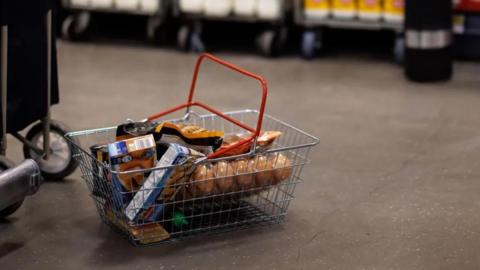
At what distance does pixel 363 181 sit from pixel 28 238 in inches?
49.5

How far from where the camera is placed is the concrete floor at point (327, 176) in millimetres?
2479

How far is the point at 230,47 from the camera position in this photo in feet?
18.6

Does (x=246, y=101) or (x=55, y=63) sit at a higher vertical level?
(x=55, y=63)

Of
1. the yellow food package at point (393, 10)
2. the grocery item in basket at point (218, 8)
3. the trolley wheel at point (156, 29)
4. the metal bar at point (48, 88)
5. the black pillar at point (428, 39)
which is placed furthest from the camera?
the trolley wheel at point (156, 29)

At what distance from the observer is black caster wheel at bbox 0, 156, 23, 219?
265cm

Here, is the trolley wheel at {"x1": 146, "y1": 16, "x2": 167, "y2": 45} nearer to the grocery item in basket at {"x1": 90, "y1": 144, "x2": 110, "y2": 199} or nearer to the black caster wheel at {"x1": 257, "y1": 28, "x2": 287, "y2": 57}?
the black caster wheel at {"x1": 257, "y1": 28, "x2": 287, "y2": 57}

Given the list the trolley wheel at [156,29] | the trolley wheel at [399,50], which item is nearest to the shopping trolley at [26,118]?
the trolley wheel at [156,29]

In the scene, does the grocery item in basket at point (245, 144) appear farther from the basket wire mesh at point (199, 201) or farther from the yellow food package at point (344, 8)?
the yellow food package at point (344, 8)

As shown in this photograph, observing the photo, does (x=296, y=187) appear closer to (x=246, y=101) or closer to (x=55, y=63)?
(x=55, y=63)

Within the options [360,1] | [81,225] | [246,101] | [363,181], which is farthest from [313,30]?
[81,225]

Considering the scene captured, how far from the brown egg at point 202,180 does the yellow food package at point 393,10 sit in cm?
285

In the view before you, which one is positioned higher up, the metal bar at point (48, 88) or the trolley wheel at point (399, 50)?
the metal bar at point (48, 88)

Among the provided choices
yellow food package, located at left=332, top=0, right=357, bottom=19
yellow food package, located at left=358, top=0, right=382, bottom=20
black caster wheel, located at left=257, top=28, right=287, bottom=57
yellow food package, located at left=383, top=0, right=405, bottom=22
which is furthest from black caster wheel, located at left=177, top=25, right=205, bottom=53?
yellow food package, located at left=383, top=0, right=405, bottom=22

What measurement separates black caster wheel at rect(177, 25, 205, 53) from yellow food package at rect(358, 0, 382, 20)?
3.54 feet
